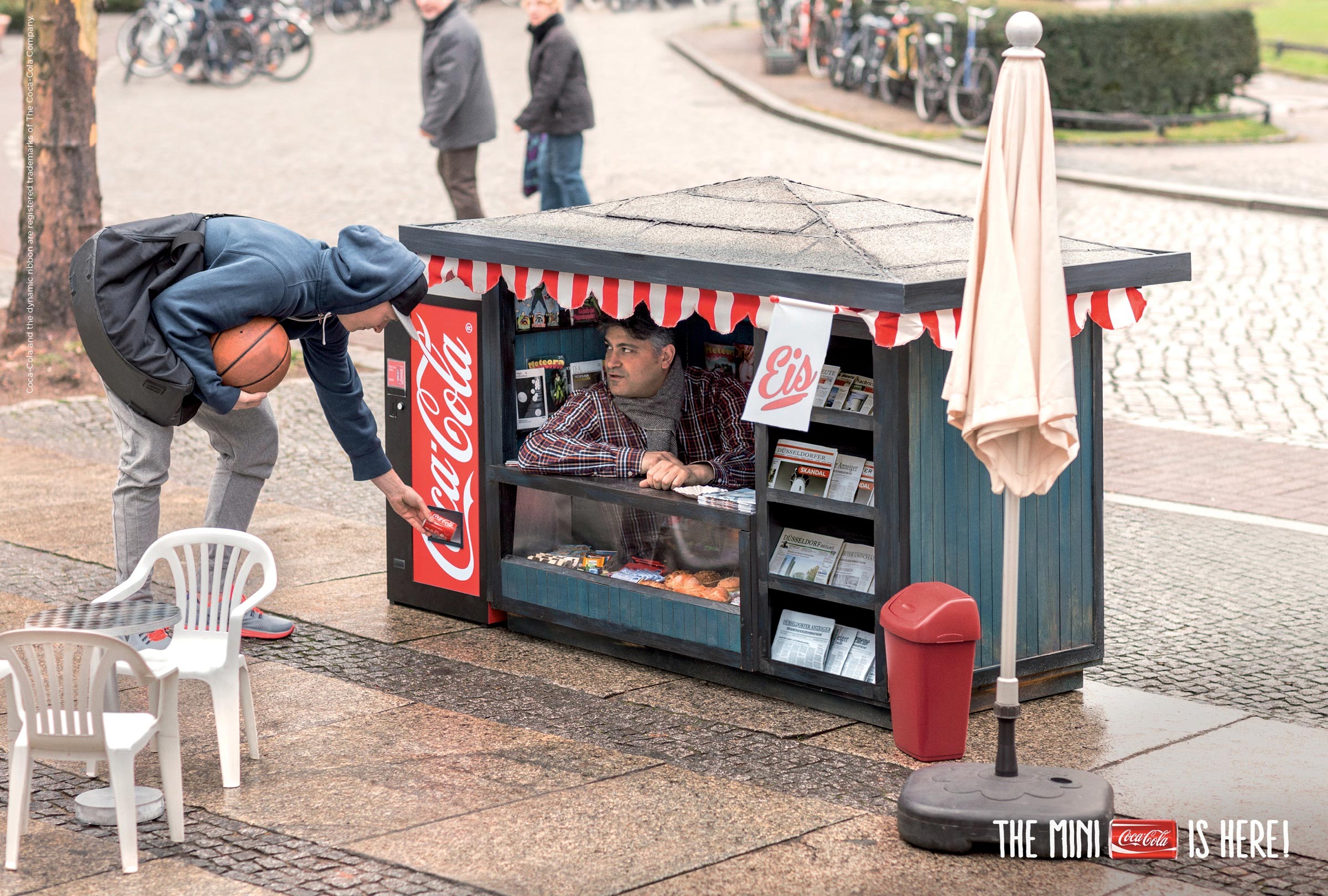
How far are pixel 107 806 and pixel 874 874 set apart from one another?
2.04 meters

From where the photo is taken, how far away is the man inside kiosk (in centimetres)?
606

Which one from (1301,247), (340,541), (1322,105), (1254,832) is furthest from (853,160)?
(1254,832)

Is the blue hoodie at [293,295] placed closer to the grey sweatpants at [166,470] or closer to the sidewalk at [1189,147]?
the grey sweatpants at [166,470]

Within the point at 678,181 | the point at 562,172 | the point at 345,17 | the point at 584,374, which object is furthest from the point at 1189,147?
the point at 345,17

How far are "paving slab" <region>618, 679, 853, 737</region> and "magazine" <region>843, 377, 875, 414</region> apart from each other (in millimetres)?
991

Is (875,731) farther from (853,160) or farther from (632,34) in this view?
(632,34)

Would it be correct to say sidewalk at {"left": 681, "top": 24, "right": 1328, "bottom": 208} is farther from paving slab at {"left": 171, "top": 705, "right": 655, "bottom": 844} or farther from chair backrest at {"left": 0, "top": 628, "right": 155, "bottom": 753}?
chair backrest at {"left": 0, "top": 628, "right": 155, "bottom": 753}

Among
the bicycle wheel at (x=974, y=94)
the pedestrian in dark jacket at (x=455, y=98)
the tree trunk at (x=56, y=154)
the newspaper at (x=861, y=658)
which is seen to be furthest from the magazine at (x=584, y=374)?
the bicycle wheel at (x=974, y=94)

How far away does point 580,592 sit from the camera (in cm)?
613

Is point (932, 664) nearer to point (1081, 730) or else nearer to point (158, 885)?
point (1081, 730)

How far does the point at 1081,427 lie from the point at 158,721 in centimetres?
300

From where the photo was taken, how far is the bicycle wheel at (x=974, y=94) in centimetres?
2134

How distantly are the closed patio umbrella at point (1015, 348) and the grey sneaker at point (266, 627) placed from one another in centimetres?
269

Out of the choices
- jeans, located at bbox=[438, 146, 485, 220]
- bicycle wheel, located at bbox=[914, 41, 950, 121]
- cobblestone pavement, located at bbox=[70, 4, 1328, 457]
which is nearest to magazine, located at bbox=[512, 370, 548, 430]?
cobblestone pavement, located at bbox=[70, 4, 1328, 457]
